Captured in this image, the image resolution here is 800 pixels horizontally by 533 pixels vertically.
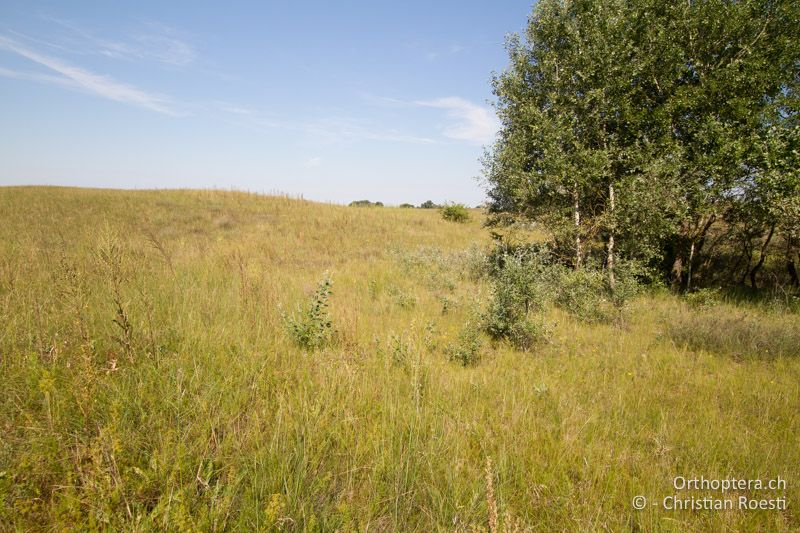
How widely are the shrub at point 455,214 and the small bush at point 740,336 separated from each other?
21.1 metres

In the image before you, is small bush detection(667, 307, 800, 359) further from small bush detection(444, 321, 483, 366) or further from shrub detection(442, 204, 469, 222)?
shrub detection(442, 204, 469, 222)

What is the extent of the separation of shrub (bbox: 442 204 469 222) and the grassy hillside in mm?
21497

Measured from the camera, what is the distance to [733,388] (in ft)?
16.2

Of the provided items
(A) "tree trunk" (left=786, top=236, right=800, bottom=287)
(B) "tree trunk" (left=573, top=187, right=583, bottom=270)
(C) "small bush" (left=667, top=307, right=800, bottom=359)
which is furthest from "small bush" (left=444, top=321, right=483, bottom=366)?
(A) "tree trunk" (left=786, top=236, right=800, bottom=287)

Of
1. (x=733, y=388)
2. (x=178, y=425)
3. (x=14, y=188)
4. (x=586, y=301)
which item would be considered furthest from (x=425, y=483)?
(x=14, y=188)

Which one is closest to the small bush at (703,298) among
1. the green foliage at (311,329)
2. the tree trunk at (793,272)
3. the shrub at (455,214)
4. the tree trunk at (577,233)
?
the tree trunk at (577,233)

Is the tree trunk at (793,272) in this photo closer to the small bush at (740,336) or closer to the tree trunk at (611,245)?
the small bush at (740,336)

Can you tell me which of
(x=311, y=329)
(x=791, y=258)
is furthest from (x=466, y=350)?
(x=791, y=258)

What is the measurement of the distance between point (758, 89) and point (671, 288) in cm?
585

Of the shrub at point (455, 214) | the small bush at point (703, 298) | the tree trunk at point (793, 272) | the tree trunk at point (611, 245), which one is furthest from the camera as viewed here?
the shrub at point (455, 214)

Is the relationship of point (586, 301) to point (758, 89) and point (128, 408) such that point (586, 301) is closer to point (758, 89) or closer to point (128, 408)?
point (758, 89)

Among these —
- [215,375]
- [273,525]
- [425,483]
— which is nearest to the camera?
[273,525]

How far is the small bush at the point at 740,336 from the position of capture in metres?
6.03

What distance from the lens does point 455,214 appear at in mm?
28203
